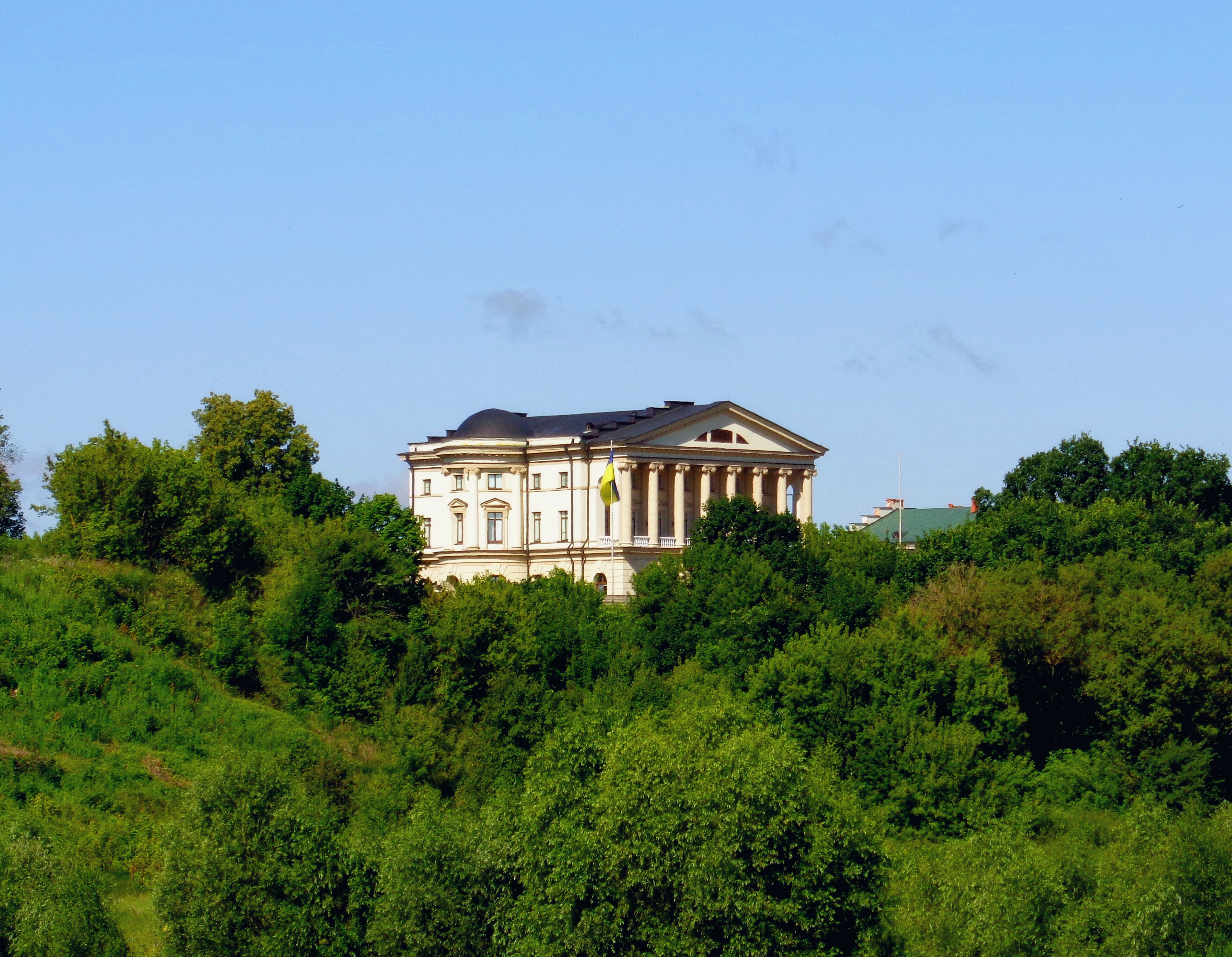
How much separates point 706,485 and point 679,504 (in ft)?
7.39

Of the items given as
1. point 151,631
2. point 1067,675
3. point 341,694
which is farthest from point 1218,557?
point 151,631

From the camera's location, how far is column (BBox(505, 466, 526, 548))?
114 metres

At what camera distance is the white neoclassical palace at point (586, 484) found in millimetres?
110875

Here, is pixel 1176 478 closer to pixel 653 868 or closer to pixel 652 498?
pixel 652 498

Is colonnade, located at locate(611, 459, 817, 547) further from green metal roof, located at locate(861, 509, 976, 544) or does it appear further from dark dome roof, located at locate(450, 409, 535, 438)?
green metal roof, located at locate(861, 509, 976, 544)

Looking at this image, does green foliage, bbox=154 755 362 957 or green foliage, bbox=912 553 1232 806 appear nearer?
green foliage, bbox=154 755 362 957

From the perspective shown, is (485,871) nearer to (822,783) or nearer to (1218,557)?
(822,783)

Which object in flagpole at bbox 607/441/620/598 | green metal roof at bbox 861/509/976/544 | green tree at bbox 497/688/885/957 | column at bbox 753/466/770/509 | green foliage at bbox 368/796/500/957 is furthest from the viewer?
green metal roof at bbox 861/509/976/544

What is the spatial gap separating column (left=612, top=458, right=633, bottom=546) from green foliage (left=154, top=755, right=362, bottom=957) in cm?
6003

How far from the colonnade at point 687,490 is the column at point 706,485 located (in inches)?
1.0

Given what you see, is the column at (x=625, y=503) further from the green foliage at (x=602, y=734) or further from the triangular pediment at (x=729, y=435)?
the green foliage at (x=602, y=734)

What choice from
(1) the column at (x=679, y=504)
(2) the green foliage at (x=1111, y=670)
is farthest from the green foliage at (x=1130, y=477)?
(2) the green foliage at (x=1111, y=670)

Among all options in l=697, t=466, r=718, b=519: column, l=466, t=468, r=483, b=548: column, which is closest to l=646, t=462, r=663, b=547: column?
l=697, t=466, r=718, b=519: column

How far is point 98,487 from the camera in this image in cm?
7569
